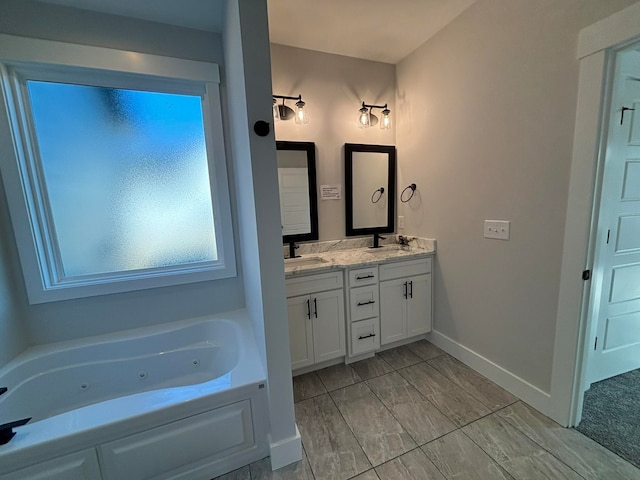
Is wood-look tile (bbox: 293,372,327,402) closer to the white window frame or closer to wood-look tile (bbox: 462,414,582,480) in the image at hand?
wood-look tile (bbox: 462,414,582,480)

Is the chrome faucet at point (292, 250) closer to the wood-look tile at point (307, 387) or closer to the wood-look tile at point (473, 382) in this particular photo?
the wood-look tile at point (307, 387)

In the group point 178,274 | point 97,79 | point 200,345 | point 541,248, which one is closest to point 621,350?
point 541,248

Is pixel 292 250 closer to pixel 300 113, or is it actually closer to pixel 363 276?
pixel 363 276

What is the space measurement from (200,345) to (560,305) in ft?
7.62

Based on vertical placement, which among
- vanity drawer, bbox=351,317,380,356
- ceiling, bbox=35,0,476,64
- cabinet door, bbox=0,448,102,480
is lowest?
vanity drawer, bbox=351,317,380,356

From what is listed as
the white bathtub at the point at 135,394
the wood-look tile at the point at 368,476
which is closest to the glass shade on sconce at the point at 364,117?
the white bathtub at the point at 135,394

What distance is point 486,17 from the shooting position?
5.49 feet

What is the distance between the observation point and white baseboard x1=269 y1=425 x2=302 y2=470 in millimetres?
1307

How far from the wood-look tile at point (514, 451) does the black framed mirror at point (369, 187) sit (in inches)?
66.1

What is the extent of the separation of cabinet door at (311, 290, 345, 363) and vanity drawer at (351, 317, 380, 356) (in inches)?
4.1

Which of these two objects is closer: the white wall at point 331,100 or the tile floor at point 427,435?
the tile floor at point 427,435

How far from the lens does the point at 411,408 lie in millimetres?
1667

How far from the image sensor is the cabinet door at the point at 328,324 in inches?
77.6

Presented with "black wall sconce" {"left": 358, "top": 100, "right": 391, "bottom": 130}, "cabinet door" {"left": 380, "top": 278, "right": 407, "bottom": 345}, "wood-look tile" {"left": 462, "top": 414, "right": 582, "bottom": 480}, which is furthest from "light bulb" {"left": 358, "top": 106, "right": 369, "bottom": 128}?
"wood-look tile" {"left": 462, "top": 414, "right": 582, "bottom": 480}
